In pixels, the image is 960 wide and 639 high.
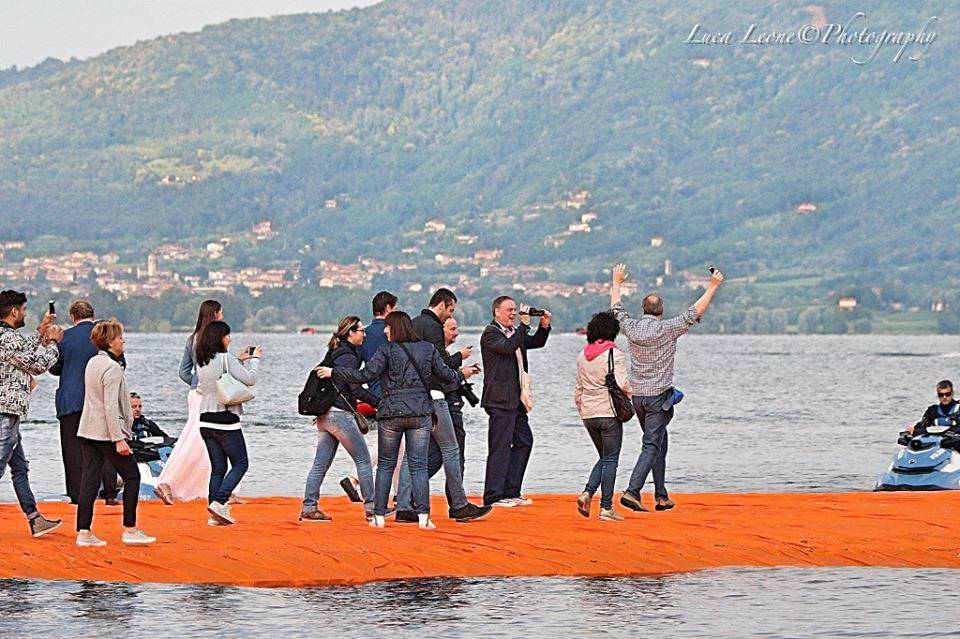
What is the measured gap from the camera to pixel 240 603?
42.3 feet

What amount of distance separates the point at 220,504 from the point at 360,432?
5.00 ft

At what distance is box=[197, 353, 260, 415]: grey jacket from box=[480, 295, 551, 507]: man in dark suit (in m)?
2.17

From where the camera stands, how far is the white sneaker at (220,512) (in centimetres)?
1546

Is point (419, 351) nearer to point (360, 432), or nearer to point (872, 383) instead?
point (360, 432)

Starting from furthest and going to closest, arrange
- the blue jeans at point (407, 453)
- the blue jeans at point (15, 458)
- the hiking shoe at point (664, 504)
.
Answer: the hiking shoe at point (664, 504) < the blue jeans at point (407, 453) < the blue jeans at point (15, 458)

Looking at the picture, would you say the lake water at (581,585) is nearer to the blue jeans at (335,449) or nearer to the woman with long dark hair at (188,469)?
the blue jeans at (335,449)

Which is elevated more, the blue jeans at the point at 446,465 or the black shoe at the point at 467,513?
the blue jeans at the point at 446,465

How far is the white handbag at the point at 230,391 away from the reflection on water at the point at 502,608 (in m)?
2.09

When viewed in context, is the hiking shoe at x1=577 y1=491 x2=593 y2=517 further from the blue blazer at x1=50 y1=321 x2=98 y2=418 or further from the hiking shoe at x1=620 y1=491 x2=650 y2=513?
the blue blazer at x1=50 y1=321 x2=98 y2=418

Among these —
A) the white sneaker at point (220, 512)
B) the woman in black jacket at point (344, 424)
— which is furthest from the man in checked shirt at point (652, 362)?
the white sneaker at point (220, 512)

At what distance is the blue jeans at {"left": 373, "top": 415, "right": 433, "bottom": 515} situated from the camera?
15039 mm

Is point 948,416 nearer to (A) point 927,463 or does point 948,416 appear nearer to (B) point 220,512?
(A) point 927,463

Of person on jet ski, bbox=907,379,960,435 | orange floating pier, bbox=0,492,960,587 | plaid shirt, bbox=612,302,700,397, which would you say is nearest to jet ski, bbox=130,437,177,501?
orange floating pier, bbox=0,492,960,587

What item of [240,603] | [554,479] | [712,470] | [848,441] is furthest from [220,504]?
[848,441]
